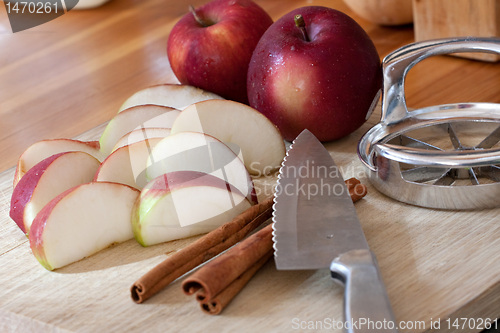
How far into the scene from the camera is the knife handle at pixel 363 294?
0.60 meters

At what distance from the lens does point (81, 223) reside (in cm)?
81

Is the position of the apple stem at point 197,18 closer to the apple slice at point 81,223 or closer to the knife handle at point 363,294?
the apple slice at point 81,223

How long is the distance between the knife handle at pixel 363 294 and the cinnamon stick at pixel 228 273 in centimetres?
9

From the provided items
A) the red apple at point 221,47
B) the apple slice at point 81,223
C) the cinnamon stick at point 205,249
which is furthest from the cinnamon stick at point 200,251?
the red apple at point 221,47

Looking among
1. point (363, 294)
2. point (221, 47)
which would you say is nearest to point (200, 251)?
point (363, 294)

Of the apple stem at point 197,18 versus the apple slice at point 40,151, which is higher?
the apple stem at point 197,18

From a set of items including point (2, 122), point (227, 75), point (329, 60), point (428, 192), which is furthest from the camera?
point (2, 122)

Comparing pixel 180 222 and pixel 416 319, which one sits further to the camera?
pixel 180 222

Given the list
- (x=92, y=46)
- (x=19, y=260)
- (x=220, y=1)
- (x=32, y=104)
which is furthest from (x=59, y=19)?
(x=19, y=260)

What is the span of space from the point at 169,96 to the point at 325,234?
1.49 ft

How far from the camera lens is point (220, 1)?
117 cm

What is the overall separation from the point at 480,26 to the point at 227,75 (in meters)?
0.66

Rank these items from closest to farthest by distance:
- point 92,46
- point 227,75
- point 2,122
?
point 227,75, point 2,122, point 92,46

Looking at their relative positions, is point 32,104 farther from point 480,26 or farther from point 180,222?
point 480,26
